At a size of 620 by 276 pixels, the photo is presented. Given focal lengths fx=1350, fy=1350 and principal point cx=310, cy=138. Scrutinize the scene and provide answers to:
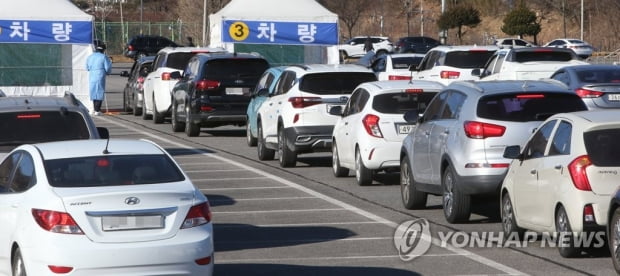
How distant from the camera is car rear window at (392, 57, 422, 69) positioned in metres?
38.4

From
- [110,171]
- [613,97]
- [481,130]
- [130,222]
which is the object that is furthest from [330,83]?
[130,222]

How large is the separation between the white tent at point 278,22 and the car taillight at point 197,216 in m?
29.6

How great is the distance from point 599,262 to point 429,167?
13.5ft

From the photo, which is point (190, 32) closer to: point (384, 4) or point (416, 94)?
point (384, 4)

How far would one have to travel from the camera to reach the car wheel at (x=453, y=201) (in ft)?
48.8

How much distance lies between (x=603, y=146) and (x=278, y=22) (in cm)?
2880

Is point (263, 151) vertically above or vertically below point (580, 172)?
below

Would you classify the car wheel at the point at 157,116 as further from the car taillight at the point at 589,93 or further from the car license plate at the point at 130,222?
the car license plate at the point at 130,222

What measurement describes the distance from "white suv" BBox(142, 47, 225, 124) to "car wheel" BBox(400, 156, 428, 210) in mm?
17064

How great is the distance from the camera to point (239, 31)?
131 ft

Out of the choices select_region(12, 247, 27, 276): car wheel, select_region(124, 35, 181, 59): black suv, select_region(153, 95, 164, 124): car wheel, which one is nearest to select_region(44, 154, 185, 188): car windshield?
select_region(12, 247, 27, 276): car wheel

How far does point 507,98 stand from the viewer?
1487 cm

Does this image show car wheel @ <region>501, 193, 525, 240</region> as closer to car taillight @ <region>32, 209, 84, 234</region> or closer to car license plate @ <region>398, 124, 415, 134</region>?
car license plate @ <region>398, 124, 415, 134</region>

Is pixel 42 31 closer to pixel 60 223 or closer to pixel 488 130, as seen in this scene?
pixel 488 130
